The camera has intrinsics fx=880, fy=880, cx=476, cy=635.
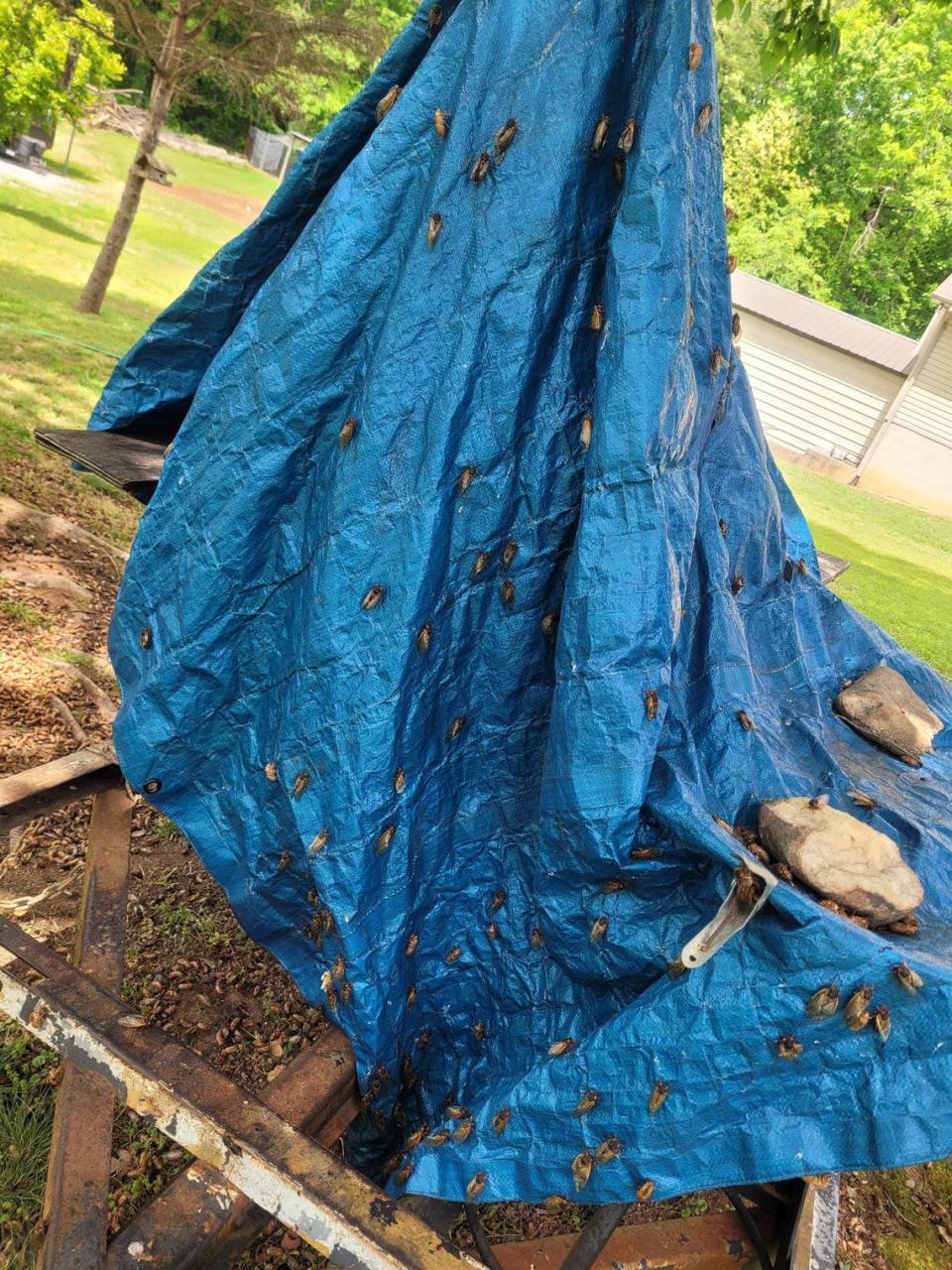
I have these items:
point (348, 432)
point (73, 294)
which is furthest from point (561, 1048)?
point (73, 294)

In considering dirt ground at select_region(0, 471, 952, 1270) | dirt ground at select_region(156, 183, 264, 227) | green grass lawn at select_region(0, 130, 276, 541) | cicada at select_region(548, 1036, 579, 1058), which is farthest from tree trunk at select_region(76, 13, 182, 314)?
dirt ground at select_region(156, 183, 264, 227)

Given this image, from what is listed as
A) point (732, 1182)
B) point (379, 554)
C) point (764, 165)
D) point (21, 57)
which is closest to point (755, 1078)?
point (732, 1182)

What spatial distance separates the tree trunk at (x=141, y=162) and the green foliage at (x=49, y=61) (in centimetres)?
68

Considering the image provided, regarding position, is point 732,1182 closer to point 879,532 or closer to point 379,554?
point 379,554

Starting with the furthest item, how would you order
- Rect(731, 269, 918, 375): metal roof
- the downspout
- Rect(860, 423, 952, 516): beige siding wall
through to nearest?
Rect(731, 269, 918, 375): metal roof < Rect(860, 423, 952, 516): beige siding wall < the downspout

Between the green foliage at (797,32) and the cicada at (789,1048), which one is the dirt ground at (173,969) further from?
the green foliage at (797,32)

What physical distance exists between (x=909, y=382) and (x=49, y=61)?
20219 mm

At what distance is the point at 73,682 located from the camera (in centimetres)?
452

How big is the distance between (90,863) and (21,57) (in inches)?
522

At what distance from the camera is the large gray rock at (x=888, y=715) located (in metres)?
3.25

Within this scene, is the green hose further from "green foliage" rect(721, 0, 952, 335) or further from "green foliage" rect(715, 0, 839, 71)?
"green foliage" rect(721, 0, 952, 335)

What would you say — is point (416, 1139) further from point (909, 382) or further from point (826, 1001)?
point (909, 382)

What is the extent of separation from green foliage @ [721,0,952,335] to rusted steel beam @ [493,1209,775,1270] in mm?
34094

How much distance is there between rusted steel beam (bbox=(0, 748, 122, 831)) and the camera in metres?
2.74
